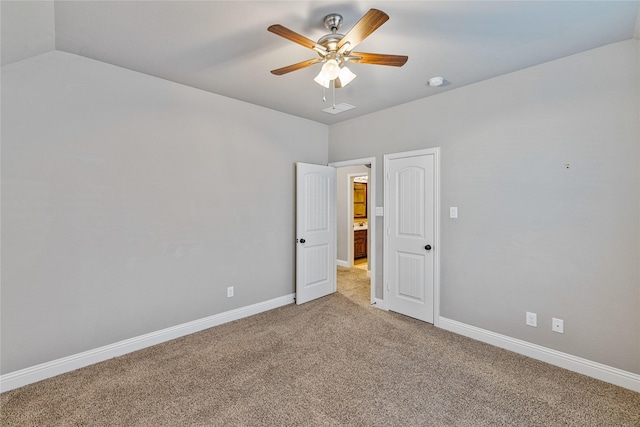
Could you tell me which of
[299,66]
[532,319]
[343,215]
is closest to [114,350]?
[299,66]

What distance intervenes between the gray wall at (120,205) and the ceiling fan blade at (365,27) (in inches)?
79.8

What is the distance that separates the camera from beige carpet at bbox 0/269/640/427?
191 cm

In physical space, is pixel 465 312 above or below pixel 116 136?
below

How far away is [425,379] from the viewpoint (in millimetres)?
2322

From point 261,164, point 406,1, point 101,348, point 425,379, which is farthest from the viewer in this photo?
point 261,164

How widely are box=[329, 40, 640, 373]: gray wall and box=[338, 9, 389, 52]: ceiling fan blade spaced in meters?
1.85

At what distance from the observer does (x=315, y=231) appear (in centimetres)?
421

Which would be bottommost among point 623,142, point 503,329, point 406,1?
point 503,329

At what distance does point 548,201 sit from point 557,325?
3.60 feet

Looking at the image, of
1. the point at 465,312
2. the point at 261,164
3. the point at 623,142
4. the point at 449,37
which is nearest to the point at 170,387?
the point at 261,164

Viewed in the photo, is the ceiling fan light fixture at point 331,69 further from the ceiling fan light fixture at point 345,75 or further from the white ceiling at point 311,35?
the white ceiling at point 311,35

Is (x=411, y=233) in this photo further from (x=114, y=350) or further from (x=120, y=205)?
(x=114, y=350)

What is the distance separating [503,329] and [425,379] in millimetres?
1116

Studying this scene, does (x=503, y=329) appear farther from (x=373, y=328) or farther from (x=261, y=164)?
(x=261, y=164)
